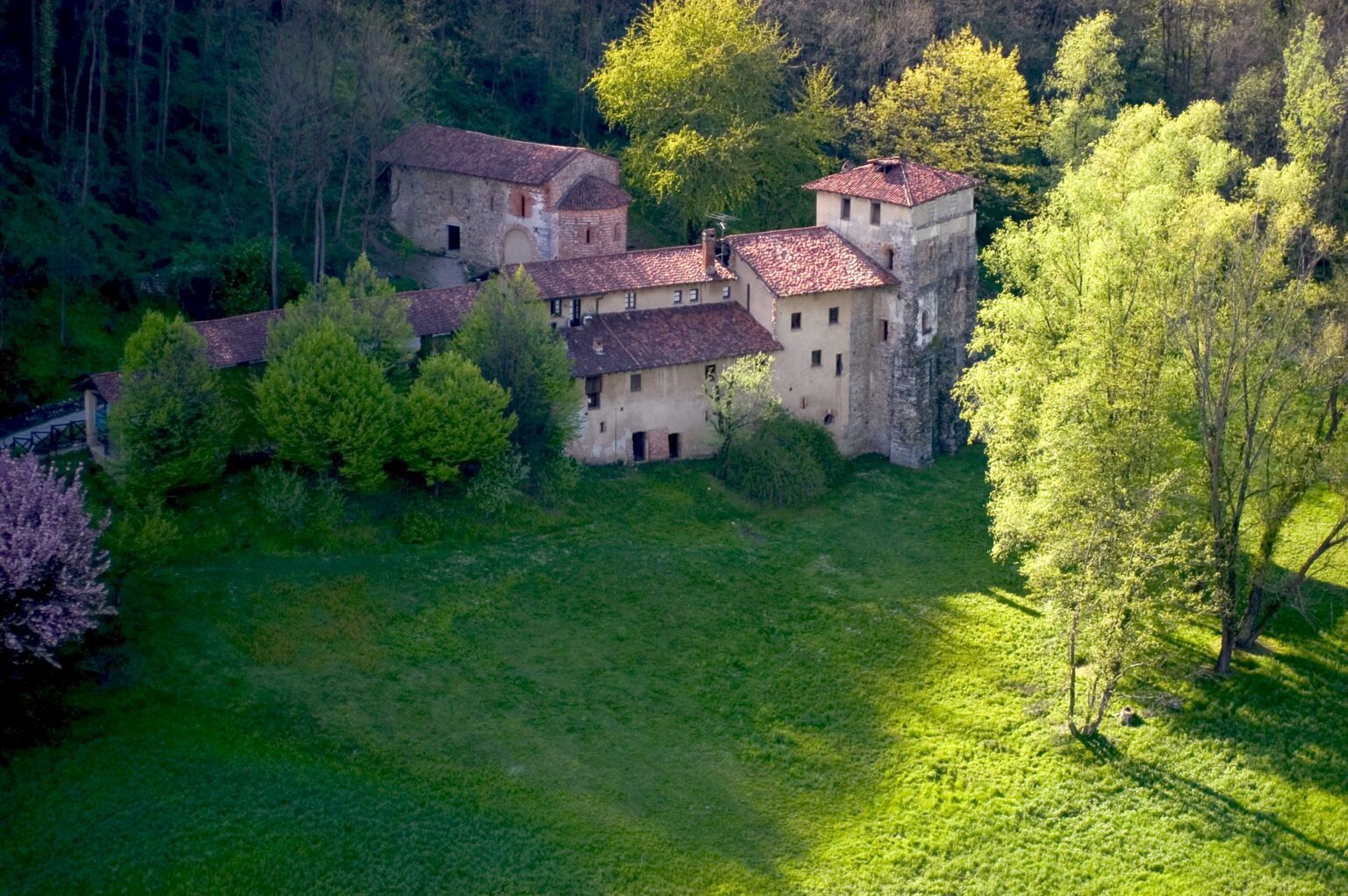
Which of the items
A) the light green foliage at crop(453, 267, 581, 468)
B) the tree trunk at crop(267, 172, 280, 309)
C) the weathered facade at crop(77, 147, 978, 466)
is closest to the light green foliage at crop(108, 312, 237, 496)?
the weathered facade at crop(77, 147, 978, 466)

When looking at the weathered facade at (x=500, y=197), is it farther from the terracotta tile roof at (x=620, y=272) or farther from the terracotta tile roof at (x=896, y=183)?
the terracotta tile roof at (x=896, y=183)

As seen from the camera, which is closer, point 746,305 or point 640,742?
point 640,742

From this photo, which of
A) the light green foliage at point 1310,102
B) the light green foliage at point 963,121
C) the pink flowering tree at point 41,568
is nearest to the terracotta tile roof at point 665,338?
the pink flowering tree at point 41,568

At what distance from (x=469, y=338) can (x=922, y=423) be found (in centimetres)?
1756

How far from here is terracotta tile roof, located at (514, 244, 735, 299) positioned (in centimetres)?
5519

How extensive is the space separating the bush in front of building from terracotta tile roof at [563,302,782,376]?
275 cm

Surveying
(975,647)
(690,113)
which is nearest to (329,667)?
(975,647)

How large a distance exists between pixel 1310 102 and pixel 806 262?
85.6 ft

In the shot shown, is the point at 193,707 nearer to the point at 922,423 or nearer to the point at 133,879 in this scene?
the point at 133,879

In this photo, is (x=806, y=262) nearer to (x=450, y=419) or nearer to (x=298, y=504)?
(x=450, y=419)

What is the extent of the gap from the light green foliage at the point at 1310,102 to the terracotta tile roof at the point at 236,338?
42569 millimetres

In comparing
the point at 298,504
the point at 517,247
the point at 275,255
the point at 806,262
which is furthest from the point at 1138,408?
the point at 275,255

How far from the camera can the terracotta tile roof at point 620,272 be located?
181 feet

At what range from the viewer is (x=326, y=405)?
156ft
